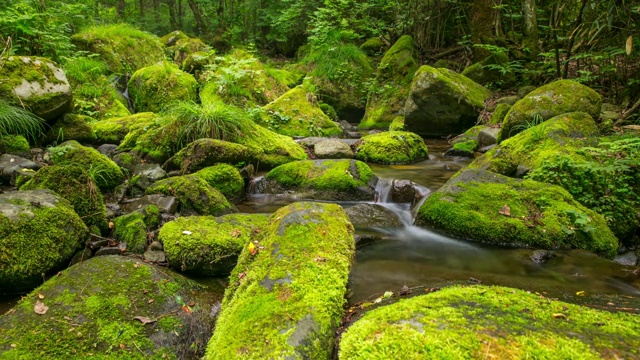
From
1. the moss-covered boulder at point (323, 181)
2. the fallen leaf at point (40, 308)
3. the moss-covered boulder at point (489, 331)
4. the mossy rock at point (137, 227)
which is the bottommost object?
the moss-covered boulder at point (323, 181)

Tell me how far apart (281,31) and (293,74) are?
7451 mm

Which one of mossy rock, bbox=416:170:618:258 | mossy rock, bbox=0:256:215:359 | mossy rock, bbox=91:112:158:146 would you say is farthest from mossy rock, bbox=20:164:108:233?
mossy rock, bbox=416:170:618:258

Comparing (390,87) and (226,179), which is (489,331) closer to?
(226,179)

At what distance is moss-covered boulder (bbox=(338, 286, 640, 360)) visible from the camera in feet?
5.42

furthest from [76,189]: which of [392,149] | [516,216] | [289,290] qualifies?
[392,149]

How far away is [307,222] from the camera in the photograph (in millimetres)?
2963

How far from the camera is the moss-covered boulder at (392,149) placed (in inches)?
299

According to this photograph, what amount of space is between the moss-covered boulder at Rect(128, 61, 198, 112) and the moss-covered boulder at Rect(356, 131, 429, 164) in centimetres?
489

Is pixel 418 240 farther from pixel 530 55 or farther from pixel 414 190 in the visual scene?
pixel 530 55

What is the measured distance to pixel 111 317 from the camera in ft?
8.08

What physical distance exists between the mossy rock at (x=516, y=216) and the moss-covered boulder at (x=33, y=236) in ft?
12.2

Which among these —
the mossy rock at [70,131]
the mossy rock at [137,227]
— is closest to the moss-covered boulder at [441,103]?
the mossy rock at [70,131]

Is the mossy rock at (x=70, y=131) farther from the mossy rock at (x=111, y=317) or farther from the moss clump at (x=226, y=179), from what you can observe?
the mossy rock at (x=111, y=317)

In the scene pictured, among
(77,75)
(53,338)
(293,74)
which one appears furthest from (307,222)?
(293,74)
